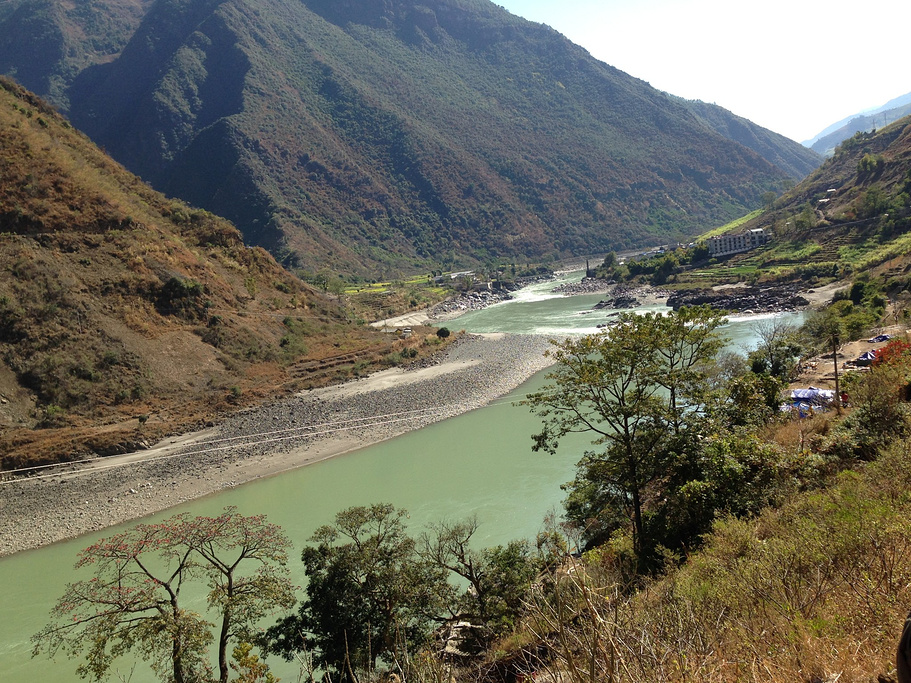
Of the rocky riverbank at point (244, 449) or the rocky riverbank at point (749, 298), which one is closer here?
the rocky riverbank at point (244, 449)

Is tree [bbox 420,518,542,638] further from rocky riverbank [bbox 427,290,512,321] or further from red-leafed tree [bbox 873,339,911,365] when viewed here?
rocky riverbank [bbox 427,290,512,321]

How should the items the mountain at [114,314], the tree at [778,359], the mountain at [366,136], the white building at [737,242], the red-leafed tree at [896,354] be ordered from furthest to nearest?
the mountain at [366,136] < the white building at [737,242] < the mountain at [114,314] < the tree at [778,359] < the red-leafed tree at [896,354]

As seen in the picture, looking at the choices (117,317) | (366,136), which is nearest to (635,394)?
(117,317)

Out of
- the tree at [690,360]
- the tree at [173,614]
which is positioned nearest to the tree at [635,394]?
the tree at [690,360]

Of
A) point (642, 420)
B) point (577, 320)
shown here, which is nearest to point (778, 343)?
point (642, 420)

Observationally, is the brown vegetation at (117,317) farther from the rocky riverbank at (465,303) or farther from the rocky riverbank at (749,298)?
the rocky riverbank at (749,298)

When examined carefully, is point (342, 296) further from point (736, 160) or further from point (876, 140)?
point (736, 160)

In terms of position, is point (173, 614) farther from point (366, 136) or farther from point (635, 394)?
point (366, 136)

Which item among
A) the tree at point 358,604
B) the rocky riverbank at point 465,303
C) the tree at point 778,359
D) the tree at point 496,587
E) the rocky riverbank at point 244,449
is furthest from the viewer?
the rocky riverbank at point 465,303
